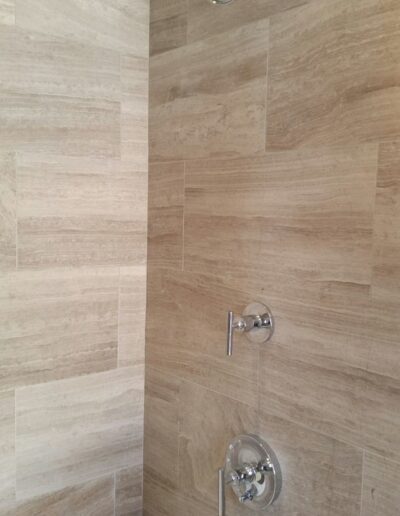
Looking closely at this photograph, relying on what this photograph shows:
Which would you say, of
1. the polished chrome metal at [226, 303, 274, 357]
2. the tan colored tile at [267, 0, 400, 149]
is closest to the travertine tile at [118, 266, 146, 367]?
the polished chrome metal at [226, 303, 274, 357]

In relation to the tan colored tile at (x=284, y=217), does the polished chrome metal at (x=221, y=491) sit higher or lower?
lower

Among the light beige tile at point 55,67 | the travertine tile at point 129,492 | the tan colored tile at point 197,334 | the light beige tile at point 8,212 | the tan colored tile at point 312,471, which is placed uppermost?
the light beige tile at point 55,67

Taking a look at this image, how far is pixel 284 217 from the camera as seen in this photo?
1141mm

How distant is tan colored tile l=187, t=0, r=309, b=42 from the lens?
3.73 ft

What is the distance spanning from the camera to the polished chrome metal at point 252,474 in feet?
3.84

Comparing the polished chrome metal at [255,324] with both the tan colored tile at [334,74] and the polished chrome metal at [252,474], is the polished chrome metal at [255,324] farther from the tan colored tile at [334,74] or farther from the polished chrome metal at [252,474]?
the tan colored tile at [334,74]

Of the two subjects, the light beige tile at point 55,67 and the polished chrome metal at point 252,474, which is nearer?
the polished chrome metal at point 252,474

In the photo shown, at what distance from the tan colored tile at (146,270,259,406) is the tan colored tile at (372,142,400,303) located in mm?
346

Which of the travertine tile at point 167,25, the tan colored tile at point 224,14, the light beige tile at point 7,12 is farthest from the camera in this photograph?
the travertine tile at point 167,25

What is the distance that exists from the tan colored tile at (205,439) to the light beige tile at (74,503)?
0.72 feet

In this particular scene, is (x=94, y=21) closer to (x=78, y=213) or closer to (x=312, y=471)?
(x=78, y=213)

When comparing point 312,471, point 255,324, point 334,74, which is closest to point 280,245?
point 255,324

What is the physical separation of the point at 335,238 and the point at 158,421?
0.81m

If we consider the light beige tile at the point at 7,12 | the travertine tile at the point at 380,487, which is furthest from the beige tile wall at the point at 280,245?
the light beige tile at the point at 7,12
